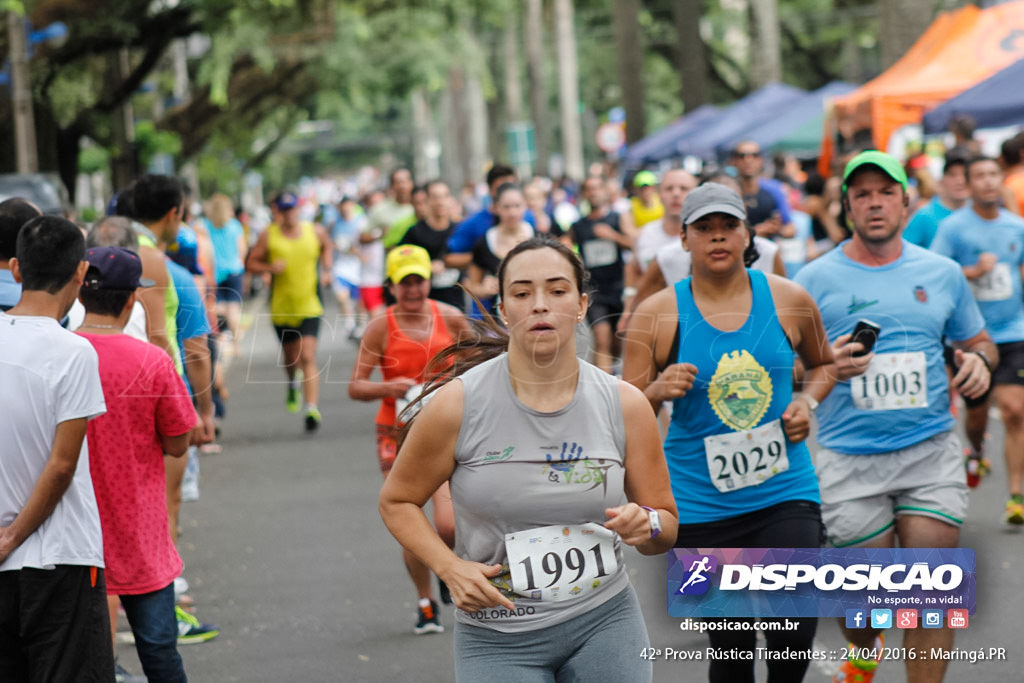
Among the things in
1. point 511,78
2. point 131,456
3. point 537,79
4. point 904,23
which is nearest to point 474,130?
point 511,78

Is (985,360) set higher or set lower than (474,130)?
lower

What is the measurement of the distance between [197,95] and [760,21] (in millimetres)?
12283

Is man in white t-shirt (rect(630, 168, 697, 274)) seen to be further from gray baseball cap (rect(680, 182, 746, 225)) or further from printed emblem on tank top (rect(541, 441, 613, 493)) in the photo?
printed emblem on tank top (rect(541, 441, 613, 493))

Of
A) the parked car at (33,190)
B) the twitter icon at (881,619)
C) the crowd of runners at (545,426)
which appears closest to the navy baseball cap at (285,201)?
the parked car at (33,190)

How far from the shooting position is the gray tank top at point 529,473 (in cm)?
372

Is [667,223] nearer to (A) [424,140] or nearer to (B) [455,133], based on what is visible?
(B) [455,133]

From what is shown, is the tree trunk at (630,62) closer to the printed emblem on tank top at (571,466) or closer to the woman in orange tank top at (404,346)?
the woman in orange tank top at (404,346)

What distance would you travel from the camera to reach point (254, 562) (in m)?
8.70

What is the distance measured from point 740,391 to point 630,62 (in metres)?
31.4

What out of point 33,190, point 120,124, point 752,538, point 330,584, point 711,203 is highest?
point 120,124

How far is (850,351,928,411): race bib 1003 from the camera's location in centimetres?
554

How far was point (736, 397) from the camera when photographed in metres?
5.01

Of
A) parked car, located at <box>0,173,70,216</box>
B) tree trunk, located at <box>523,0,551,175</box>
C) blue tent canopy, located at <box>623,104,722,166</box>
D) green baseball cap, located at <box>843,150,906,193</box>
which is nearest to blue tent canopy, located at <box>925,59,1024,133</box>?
parked car, located at <box>0,173,70,216</box>

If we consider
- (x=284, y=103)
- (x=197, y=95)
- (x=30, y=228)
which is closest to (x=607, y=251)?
(x=30, y=228)
